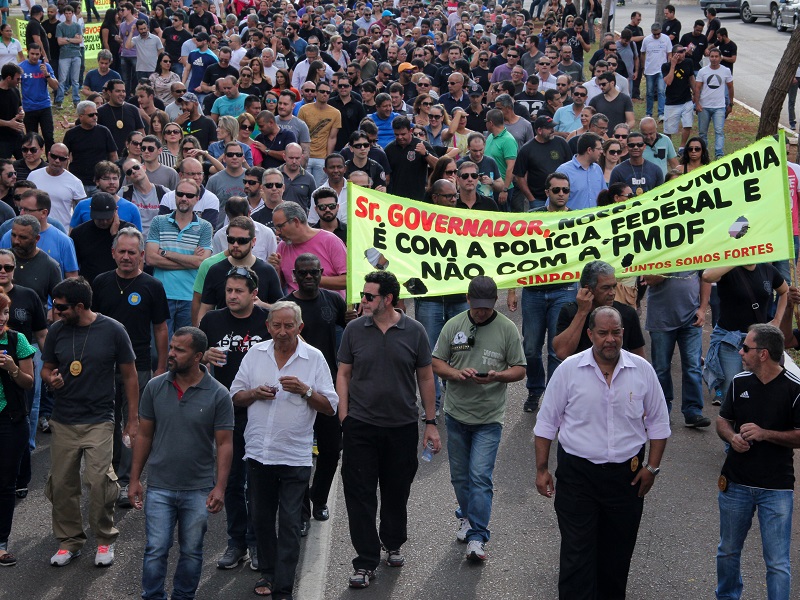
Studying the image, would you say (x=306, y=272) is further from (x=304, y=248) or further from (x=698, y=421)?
(x=698, y=421)

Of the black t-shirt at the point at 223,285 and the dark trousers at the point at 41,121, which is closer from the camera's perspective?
the black t-shirt at the point at 223,285

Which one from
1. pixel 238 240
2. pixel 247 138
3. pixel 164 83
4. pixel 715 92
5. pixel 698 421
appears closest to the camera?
pixel 238 240

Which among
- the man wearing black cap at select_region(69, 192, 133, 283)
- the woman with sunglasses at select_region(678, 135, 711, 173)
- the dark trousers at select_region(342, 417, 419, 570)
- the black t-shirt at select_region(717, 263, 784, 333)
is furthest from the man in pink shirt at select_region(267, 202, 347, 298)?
the woman with sunglasses at select_region(678, 135, 711, 173)

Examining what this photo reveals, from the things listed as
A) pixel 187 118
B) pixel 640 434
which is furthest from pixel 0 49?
pixel 640 434

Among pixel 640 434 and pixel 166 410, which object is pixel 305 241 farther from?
pixel 640 434

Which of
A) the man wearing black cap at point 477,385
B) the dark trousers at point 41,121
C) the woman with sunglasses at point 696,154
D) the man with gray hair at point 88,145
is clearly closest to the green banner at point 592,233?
the man wearing black cap at point 477,385

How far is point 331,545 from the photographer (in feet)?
28.2

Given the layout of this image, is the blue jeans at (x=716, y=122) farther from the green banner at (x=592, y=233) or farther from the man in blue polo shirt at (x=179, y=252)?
the man in blue polo shirt at (x=179, y=252)

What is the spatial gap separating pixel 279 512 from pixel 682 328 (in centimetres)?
Result: 477

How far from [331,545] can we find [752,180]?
4.28 metres

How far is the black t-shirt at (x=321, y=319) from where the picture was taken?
8.88 metres

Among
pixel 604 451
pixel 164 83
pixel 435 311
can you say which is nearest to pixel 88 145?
pixel 164 83

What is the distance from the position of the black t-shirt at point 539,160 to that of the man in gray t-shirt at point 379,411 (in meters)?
6.77

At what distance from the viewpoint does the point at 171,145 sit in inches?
587
